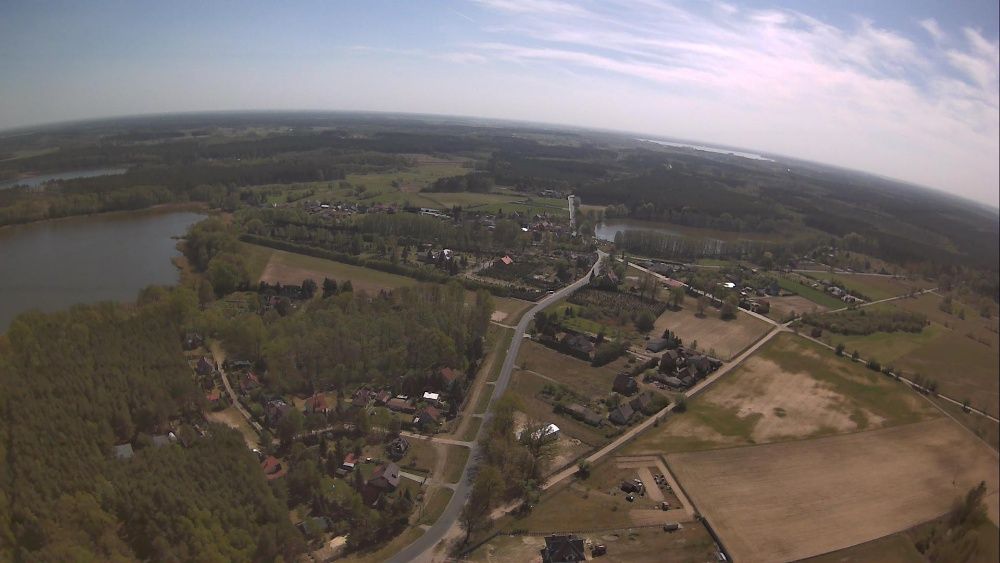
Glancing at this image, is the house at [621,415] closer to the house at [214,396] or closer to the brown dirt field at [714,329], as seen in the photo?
the brown dirt field at [714,329]

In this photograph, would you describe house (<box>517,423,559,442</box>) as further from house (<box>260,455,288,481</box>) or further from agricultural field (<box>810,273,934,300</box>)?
agricultural field (<box>810,273,934,300</box>)

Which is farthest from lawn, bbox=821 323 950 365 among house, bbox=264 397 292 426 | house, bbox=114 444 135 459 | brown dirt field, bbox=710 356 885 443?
house, bbox=114 444 135 459

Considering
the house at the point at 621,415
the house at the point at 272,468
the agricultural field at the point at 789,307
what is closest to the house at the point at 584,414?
the house at the point at 621,415

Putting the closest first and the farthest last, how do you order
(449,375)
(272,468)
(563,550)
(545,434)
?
(563,550) < (272,468) < (545,434) < (449,375)

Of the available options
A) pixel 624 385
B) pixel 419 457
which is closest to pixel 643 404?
pixel 624 385

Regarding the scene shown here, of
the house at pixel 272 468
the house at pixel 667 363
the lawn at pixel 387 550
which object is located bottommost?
the lawn at pixel 387 550

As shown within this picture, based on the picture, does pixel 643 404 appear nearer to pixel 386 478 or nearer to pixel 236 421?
pixel 386 478

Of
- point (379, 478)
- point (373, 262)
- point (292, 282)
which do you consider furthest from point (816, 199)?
point (379, 478)
